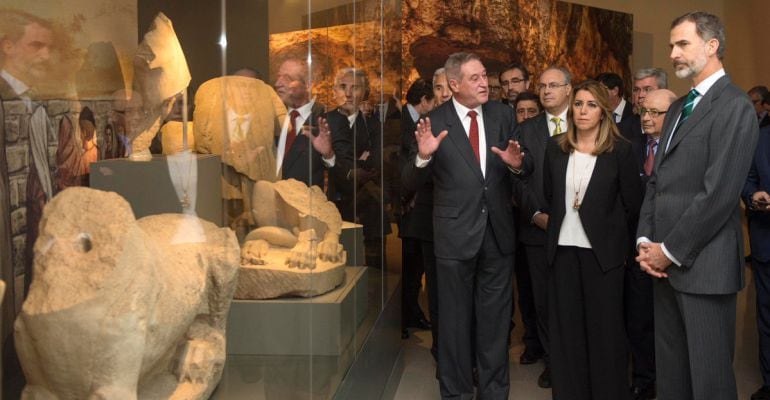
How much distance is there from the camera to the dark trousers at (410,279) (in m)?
6.67

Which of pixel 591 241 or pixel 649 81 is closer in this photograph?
pixel 591 241

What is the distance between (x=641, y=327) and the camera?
5199 mm

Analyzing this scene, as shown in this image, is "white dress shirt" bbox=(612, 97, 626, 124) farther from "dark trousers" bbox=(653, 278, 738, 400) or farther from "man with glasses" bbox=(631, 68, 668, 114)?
"dark trousers" bbox=(653, 278, 738, 400)

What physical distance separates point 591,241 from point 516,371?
1.79m

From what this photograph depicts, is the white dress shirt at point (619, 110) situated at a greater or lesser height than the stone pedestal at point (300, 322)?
greater

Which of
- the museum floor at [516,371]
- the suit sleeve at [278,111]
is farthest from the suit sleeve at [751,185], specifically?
the suit sleeve at [278,111]

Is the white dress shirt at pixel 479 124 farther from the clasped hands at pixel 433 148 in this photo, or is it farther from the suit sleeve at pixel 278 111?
the suit sleeve at pixel 278 111

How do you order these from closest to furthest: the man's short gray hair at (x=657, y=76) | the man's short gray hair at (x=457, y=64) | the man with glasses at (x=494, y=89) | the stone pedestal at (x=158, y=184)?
the stone pedestal at (x=158, y=184), the man's short gray hair at (x=457, y=64), the man's short gray hair at (x=657, y=76), the man with glasses at (x=494, y=89)

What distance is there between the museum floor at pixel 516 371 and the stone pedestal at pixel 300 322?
123cm

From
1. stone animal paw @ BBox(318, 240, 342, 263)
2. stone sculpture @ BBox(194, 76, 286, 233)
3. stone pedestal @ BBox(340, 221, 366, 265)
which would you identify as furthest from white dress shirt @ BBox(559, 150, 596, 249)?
stone sculpture @ BBox(194, 76, 286, 233)

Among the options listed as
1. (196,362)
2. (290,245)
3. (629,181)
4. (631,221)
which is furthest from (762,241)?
(196,362)

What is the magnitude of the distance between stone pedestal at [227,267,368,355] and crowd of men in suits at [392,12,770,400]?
0.71 m

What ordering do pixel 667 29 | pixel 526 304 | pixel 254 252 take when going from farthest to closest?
pixel 667 29 < pixel 526 304 < pixel 254 252

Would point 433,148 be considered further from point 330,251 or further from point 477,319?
point 330,251
